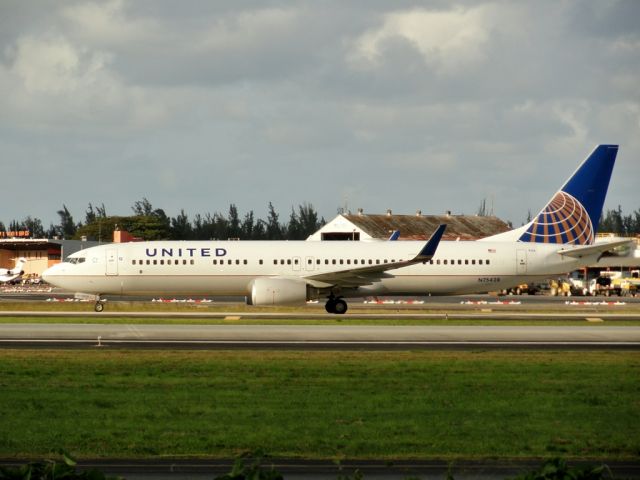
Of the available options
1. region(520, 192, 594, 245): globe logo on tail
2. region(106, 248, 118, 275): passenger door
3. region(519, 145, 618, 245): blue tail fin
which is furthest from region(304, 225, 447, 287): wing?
region(106, 248, 118, 275): passenger door

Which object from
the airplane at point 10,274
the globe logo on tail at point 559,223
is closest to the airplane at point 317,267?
the globe logo on tail at point 559,223

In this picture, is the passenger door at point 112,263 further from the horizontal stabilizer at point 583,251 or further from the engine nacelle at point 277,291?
the horizontal stabilizer at point 583,251

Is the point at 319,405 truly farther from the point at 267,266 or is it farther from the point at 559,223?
the point at 559,223

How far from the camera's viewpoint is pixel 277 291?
45.4 m

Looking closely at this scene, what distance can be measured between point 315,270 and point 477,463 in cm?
3579

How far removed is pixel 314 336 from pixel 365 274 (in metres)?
15.6

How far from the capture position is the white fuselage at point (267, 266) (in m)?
48.2

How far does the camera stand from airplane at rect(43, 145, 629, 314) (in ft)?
157

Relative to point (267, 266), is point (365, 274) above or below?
below

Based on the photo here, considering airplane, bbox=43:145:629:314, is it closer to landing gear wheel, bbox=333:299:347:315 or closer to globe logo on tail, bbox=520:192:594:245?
landing gear wheel, bbox=333:299:347:315

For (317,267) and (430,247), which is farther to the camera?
(317,267)

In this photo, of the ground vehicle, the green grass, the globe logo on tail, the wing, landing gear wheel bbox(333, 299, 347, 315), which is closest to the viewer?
the green grass

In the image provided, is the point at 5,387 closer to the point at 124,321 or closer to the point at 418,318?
the point at 124,321

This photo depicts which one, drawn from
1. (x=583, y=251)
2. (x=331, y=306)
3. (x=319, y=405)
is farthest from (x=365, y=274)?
(x=319, y=405)
